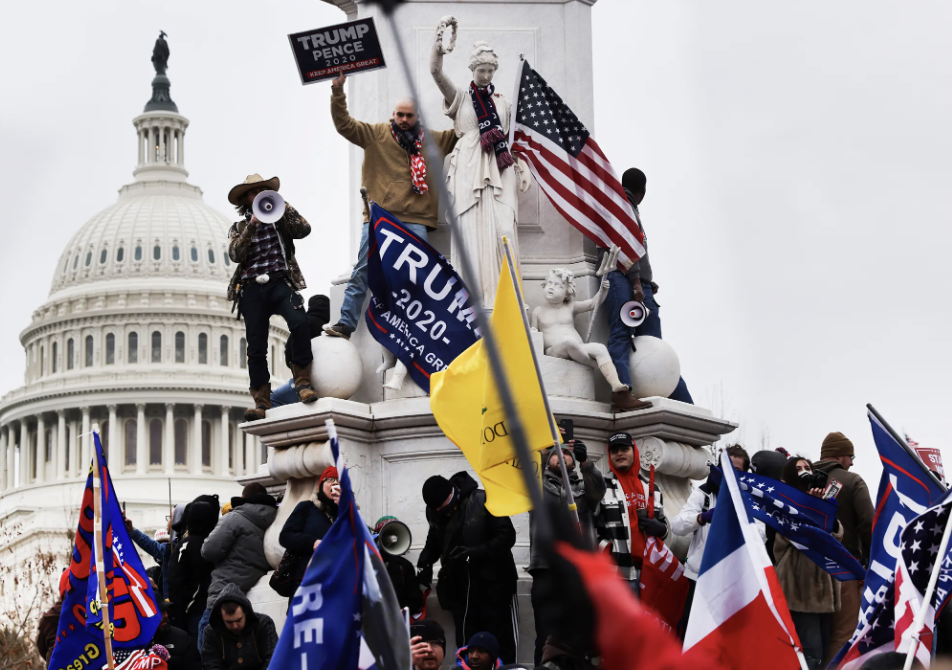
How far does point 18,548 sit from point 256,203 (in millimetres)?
79246

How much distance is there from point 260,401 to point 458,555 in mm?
3499

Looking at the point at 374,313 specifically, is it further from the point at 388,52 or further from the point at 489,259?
the point at 388,52

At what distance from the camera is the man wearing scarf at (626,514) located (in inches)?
485

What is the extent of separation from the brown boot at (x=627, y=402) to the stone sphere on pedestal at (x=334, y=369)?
2129 mm

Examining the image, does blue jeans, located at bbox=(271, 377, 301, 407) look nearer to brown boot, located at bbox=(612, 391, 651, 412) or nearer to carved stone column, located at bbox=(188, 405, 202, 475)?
brown boot, located at bbox=(612, 391, 651, 412)

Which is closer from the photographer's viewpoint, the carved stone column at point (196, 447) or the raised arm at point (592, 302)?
the raised arm at point (592, 302)

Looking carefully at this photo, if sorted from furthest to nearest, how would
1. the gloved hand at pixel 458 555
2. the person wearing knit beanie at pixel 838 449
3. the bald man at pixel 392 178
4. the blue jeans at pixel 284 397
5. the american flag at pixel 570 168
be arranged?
the blue jeans at pixel 284 397 < the american flag at pixel 570 168 < the bald man at pixel 392 178 < the person wearing knit beanie at pixel 838 449 < the gloved hand at pixel 458 555

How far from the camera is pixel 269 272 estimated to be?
48.7ft

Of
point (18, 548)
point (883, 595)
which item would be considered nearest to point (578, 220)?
point (883, 595)

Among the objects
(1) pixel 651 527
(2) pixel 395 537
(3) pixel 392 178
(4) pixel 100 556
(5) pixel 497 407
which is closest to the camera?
(4) pixel 100 556

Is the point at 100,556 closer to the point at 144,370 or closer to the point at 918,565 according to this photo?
the point at 918,565

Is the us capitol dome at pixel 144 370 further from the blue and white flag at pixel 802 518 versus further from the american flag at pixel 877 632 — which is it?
the american flag at pixel 877 632

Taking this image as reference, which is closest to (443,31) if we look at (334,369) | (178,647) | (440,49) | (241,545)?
(440,49)

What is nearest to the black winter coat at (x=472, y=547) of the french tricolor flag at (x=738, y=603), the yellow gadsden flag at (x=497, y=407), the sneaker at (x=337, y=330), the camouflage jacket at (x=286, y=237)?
the yellow gadsden flag at (x=497, y=407)
